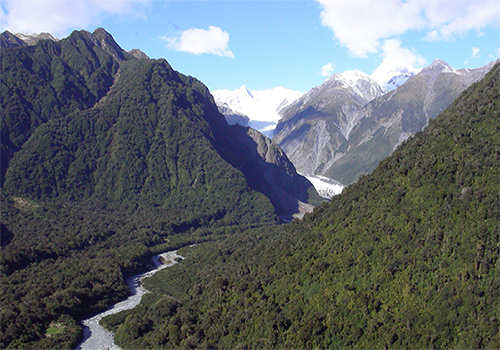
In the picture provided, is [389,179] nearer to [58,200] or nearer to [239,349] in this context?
[239,349]

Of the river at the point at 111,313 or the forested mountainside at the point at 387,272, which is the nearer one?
the forested mountainside at the point at 387,272

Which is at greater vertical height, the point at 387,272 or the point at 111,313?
the point at 387,272

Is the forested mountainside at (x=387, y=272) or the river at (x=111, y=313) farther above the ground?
the forested mountainside at (x=387, y=272)


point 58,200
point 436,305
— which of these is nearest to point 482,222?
point 436,305

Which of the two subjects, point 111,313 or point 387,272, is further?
point 111,313
